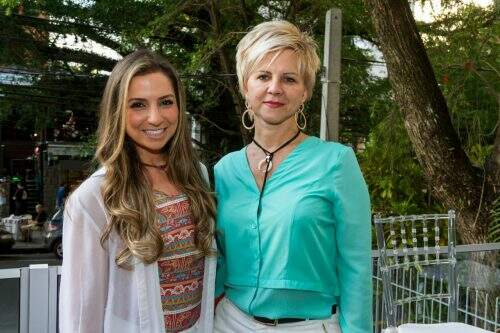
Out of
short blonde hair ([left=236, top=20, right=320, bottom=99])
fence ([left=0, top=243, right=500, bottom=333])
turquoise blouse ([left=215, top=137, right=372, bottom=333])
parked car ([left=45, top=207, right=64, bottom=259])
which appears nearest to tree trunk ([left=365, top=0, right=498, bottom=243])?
fence ([left=0, top=243, right=500, bottom=333])

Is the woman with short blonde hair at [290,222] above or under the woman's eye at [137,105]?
under

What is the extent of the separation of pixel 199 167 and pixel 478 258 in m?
2.79

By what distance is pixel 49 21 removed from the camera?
1316 centimetres

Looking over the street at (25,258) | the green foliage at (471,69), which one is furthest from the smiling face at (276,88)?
the street at (25,258)

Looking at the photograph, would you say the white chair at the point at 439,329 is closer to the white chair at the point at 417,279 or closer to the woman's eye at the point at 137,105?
the white chair at the point at 417,279

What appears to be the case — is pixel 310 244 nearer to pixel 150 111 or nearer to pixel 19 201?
pixel 150 111

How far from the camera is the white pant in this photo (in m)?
1.64

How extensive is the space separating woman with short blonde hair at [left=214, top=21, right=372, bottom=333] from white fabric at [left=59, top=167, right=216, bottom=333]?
28 centimetres

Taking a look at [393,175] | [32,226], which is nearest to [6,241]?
[32,226]

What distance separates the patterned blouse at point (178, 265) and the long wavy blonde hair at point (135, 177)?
31 mm

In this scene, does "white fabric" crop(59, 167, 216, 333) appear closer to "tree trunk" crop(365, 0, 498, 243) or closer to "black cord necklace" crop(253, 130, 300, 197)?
"black cord necklace" crop(253, 130, 300, 197)

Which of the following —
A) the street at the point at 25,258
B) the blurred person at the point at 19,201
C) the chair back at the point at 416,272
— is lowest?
the street at the point at 25,258

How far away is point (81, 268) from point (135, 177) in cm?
31

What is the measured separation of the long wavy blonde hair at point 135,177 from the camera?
1554 mm
